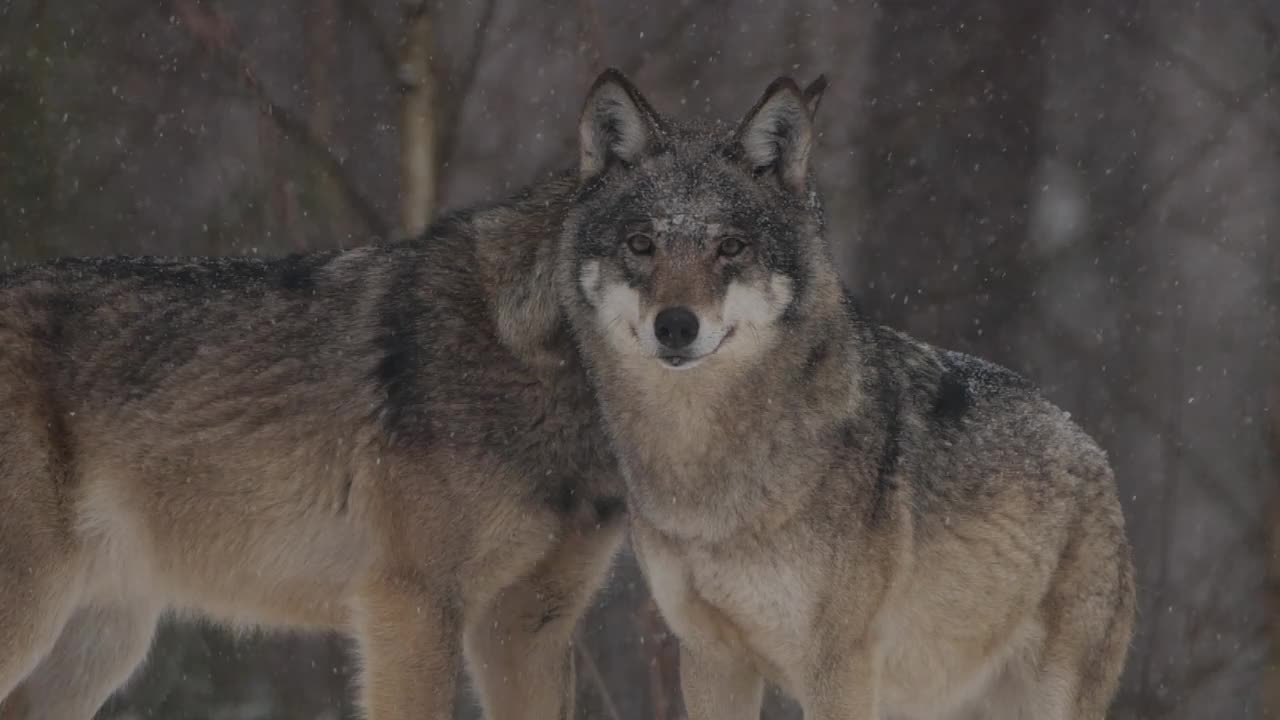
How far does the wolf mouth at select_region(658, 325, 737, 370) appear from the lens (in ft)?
16.8

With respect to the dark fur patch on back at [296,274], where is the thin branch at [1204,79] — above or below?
above

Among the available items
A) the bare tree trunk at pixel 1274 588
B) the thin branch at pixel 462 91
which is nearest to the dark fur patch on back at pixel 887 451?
the thin branch at pixel 462 91

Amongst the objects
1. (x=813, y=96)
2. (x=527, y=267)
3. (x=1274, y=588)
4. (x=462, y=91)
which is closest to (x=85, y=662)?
(x=527, y=267)

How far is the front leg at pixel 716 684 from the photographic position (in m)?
5.69

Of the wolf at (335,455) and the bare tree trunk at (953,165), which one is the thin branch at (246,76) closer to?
the bare tree trunk at (953,165)

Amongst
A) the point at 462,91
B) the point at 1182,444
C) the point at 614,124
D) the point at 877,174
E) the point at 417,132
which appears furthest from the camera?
the point at 1182,444

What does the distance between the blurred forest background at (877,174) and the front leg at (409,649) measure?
4189 mm

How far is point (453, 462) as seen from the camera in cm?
589

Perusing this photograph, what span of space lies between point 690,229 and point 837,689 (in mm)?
1544

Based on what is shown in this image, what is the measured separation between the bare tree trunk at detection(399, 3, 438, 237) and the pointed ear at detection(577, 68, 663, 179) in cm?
411

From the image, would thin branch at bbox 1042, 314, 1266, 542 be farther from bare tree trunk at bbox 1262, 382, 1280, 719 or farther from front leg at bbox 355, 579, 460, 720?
front leg at bbox 355, 579, 460, 720

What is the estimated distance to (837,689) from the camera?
5.35 m

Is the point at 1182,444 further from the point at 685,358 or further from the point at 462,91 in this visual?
the point at 685,358

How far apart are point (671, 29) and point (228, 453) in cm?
572
